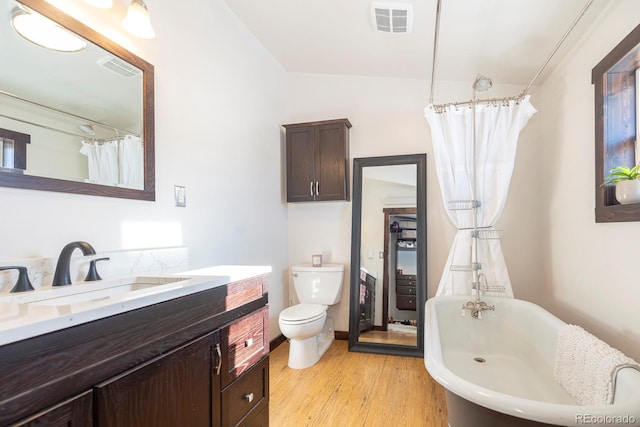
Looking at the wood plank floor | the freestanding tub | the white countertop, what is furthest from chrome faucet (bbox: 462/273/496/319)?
the white countertop

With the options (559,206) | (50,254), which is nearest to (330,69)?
(559,206)

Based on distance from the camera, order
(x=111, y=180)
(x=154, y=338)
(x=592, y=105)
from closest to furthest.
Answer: (x=154, y=338) → (x=111, y=180) → (x=592, y=105)

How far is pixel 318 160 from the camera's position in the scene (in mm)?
3174

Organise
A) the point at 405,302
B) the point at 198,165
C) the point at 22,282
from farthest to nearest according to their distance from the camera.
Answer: the point at 405,302, the point at 198,165, the point at 22,282

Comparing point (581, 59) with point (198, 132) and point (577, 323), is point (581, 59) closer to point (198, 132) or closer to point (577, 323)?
point (577, 323)

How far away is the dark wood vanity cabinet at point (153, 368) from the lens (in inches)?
28.0

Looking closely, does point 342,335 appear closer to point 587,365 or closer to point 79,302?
point 587,365

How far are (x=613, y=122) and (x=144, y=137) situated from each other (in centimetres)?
261

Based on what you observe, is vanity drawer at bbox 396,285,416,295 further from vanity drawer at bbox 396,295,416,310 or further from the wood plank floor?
→ the wood plank floor

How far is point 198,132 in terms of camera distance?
2.11 meters

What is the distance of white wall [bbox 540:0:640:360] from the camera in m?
1.68

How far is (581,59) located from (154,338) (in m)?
2.87

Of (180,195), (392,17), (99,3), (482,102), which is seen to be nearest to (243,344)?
(180,195)

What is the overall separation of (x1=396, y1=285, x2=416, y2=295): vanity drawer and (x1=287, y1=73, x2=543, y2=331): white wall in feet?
0.66
